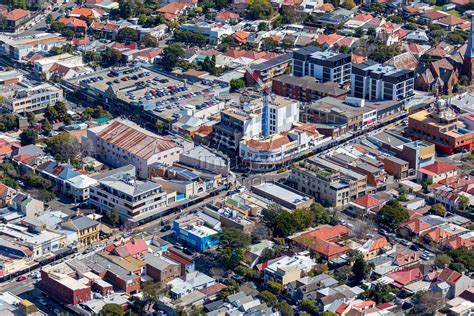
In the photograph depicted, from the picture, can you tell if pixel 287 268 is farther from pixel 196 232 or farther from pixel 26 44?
pixel 26 44

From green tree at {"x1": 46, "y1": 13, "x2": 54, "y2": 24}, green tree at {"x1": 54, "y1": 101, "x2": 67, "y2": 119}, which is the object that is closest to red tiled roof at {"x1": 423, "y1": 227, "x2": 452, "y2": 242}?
green tree at {"x1": 54, "y1": 101, "x2": 67, "y2": 119}

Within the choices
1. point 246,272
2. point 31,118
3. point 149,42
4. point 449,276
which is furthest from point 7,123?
point 449,276

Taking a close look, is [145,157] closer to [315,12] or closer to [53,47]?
[53,47]

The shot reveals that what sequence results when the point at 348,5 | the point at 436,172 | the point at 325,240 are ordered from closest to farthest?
1. the point at 325,240
2. the point at 436,172
3. the point at 348,5

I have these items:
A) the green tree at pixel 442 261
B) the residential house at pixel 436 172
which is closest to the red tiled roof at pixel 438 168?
the residential house at pixel 436 172

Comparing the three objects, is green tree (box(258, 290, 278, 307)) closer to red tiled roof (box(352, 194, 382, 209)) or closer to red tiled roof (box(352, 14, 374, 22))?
red tiled roof (box(352, 194, 382, 209))
